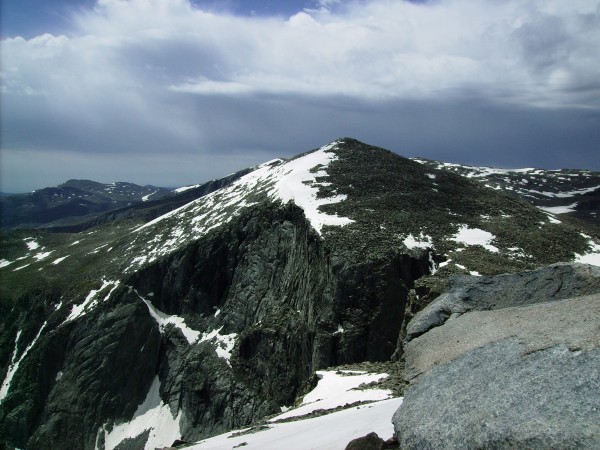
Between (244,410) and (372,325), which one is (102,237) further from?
(372,325)

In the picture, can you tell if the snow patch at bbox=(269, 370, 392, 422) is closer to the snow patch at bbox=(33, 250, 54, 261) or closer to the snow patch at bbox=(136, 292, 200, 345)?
the snow patch at bbox=(136, 292, 200, 345)

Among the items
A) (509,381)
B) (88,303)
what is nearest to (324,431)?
(509,381)


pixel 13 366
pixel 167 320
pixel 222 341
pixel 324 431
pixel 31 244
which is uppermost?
pixel 324 431

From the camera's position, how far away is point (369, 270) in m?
34.0

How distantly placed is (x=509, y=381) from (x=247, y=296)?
4168cm

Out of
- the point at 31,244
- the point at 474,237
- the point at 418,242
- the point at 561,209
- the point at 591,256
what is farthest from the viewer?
the point at 561,209

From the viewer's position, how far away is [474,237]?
137 ft

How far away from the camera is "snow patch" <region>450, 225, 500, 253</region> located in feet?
131

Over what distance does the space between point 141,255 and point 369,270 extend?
133ft

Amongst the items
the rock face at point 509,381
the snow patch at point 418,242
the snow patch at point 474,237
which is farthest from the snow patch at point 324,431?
the snow patch at point 474,237

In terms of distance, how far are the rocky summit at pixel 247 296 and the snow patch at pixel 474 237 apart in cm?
28

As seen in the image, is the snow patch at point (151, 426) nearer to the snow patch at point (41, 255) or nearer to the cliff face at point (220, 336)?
the cliff face at point (220, 336)

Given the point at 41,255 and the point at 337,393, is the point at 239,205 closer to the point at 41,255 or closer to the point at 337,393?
the point at 337,393

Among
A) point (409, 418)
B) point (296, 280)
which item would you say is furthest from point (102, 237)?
point (409, 418)
